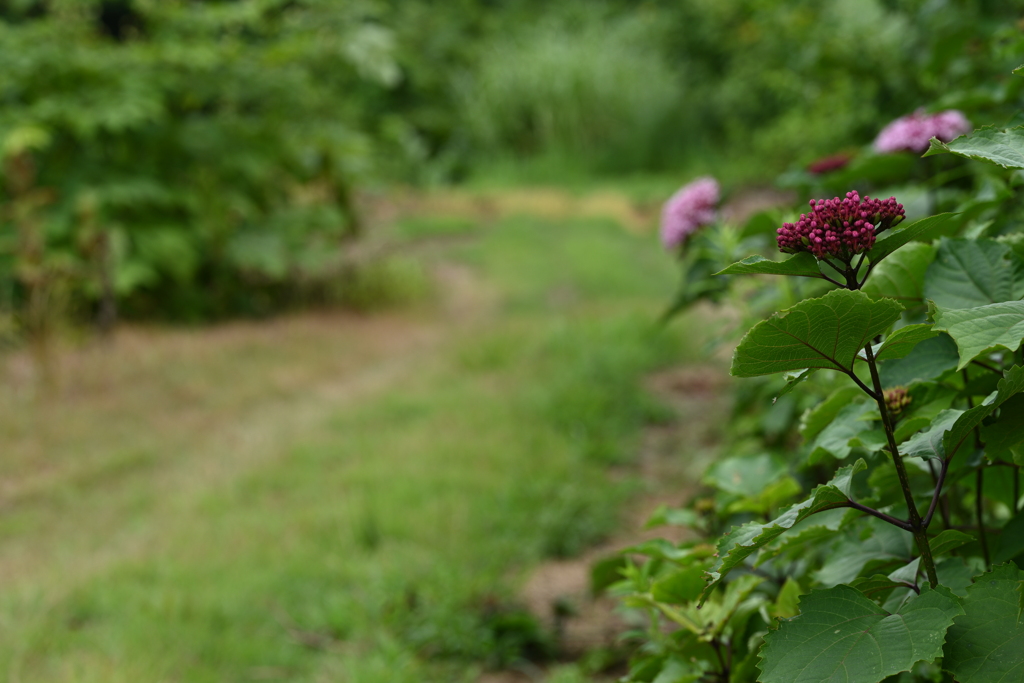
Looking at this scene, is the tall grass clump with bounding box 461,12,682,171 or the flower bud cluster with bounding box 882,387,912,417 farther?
the tall grass clump with bounding box 461,12,682,171

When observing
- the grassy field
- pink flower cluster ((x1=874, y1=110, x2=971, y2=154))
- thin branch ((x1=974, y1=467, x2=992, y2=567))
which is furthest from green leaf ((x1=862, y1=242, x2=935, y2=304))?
the grassy field

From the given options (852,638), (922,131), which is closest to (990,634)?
(852,638)

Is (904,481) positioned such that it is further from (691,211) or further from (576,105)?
(576,105)

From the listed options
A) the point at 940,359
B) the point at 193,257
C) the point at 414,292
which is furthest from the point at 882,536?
the point at 414,292

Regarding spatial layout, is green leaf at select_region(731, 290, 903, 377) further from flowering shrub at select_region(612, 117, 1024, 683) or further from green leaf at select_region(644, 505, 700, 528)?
green leaf at select_region(644, 505, 700, 528)

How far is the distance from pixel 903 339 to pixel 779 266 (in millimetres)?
191

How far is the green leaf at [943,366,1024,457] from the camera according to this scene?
754 millimetres

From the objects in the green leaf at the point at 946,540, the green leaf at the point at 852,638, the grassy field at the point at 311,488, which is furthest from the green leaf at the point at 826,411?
the grassy field at the point at 311,488

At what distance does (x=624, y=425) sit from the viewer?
372 cm

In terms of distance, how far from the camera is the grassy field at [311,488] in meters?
2.13

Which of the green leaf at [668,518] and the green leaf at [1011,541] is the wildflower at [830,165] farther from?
the green leaf at [1011,541]

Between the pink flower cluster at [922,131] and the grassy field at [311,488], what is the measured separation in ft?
4.71

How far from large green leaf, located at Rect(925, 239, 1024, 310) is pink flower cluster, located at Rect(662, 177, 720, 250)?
1.29m

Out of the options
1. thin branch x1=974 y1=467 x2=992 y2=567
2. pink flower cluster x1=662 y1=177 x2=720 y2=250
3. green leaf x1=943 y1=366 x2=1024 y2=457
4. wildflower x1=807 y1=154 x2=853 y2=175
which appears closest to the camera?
green leaf x1=943 y1=366 x2=1024 y2=457
